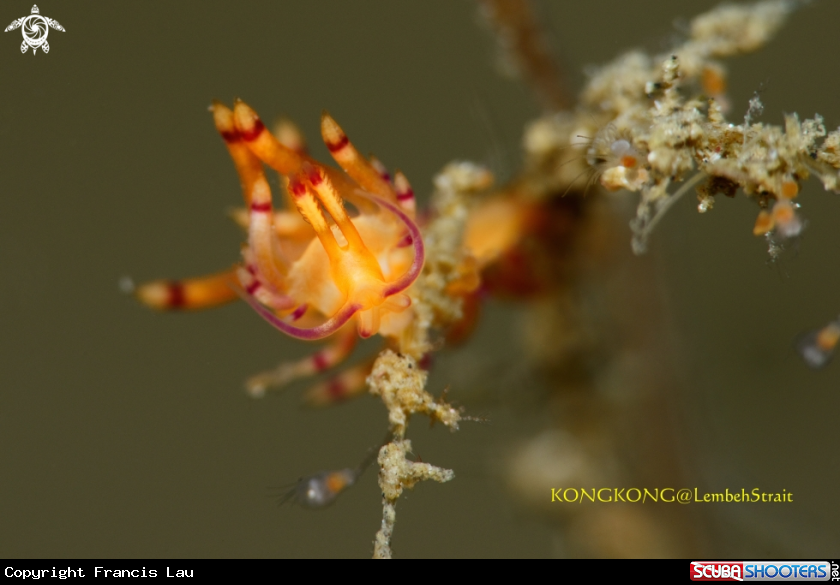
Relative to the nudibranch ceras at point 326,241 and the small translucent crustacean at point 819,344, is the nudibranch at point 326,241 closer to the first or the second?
the nudibranch ceras at point 326,241

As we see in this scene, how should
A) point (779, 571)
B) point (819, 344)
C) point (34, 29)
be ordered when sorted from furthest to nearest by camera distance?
point (34, 29) < point (779, 571) < point (819, 344)

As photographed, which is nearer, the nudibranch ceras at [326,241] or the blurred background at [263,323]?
the nudibranch ceras at [326,241]

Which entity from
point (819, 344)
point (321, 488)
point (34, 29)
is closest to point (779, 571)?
point (819, 344)

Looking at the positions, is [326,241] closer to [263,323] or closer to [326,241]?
[326,241]

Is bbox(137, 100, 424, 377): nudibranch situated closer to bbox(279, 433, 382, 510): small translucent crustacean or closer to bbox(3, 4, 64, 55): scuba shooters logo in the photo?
bbox(279, 433, 382, 510): small translucent crustacean

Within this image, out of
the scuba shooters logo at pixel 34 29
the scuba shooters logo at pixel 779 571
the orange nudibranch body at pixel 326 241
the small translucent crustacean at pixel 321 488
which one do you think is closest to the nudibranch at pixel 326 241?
the orange nudibranch body at pixel 326 241

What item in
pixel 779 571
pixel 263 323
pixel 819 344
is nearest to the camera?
pixel 819 344

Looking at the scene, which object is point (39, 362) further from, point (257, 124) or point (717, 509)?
point (717, 509)
